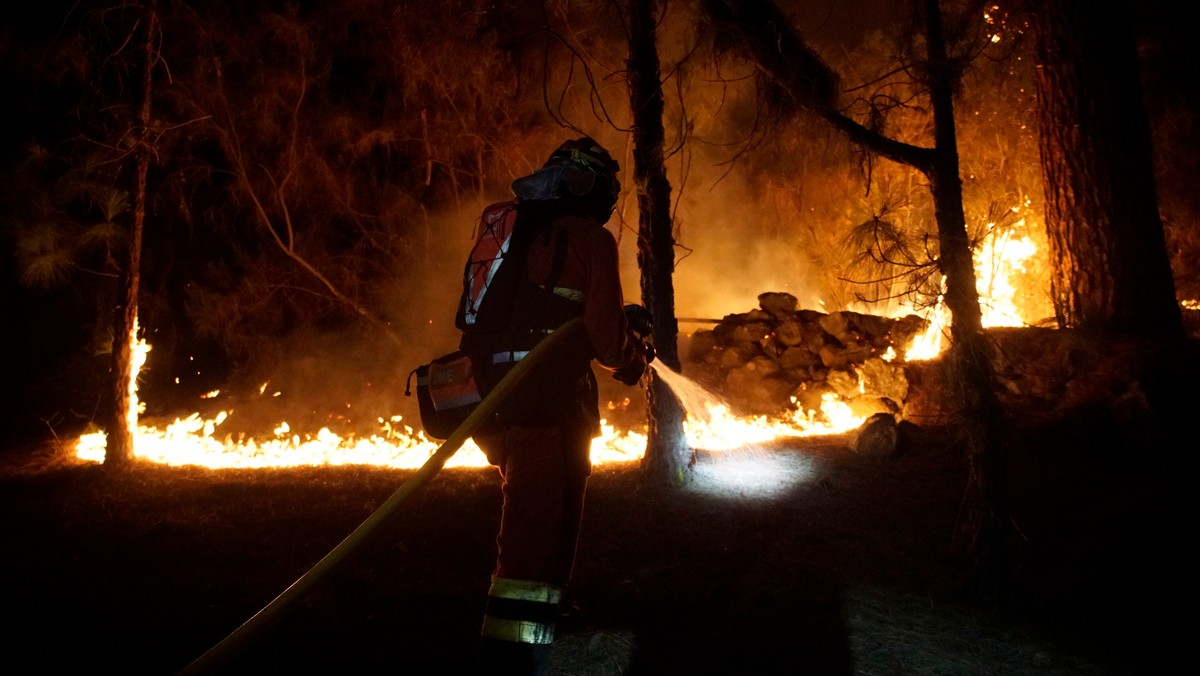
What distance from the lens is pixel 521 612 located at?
2.59 meters

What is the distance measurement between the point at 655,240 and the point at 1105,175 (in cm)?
453

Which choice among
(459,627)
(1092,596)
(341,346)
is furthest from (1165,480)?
(341,346)

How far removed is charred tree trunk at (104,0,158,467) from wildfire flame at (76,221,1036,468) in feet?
0.37

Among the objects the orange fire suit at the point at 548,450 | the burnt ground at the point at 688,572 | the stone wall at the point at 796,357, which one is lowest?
the burnt ground at the point at 688,572

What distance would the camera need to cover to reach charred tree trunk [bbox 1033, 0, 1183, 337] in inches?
261

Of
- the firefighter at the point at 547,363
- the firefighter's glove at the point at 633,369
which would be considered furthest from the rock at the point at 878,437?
the firefighter at the point at 547,363

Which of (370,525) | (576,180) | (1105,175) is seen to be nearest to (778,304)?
(1105,175)

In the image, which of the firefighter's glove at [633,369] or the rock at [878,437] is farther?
the rock at [878,437]

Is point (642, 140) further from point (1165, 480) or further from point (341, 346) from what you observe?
point (341, 346)

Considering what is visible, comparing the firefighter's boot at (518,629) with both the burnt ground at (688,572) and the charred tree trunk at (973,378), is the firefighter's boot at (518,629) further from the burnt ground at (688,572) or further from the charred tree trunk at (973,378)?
the charred tree trunk at (973,378)

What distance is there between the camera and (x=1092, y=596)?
→ 3705 mm

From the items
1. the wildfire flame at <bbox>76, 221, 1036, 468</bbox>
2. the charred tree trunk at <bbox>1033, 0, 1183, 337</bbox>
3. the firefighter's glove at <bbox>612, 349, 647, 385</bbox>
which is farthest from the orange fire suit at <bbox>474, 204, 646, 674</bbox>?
the charred tree trunk at <bbox>1033, 0, 1183, 337</bbox>

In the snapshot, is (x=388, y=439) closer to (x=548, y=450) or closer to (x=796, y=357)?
(x=796, y=357)

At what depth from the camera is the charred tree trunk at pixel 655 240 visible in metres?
6.14
